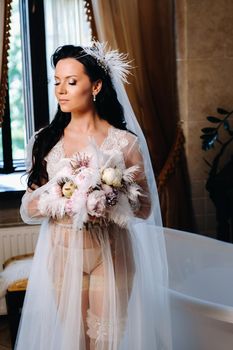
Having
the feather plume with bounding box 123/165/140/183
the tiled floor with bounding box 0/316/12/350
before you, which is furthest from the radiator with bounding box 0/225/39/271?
the feather plume with bounding box 123/165/140/183

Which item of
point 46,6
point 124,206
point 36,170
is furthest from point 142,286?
point 46,6

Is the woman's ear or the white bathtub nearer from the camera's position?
the woman's ear

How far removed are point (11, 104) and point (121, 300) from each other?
187cm

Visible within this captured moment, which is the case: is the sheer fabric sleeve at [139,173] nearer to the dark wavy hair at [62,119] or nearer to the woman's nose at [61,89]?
the dark wavy hair at [62,119]

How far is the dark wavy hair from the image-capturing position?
5.82ft

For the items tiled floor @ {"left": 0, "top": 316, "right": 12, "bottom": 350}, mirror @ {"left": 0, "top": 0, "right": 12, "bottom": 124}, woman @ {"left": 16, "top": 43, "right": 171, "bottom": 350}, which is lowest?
tiled floor @ {"left": 0, "top": 316, "right": 12, "bottom": 350}

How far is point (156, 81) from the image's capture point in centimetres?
318

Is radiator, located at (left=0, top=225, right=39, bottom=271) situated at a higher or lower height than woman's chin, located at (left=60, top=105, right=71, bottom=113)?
lower

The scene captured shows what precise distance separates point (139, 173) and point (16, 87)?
174 cm

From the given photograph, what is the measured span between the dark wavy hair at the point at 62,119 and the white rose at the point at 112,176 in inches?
10.7

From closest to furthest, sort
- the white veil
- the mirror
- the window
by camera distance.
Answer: the white veil → the mirror → the window

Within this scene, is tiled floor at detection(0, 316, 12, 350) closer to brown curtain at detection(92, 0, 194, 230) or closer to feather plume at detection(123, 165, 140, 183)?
brown curtain at detection(92, 0, 194, 230)

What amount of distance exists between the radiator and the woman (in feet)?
4.02

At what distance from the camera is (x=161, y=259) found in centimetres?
209
